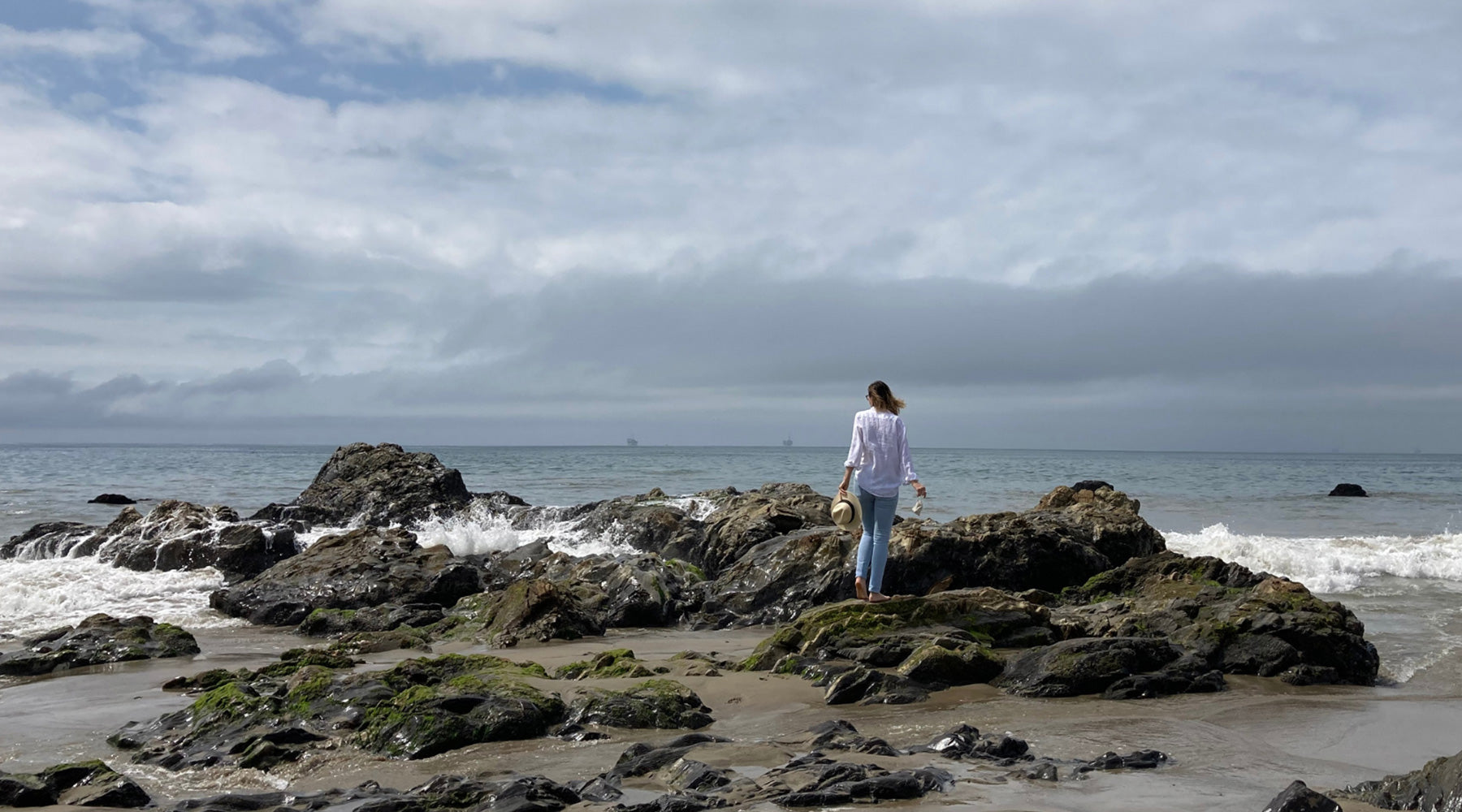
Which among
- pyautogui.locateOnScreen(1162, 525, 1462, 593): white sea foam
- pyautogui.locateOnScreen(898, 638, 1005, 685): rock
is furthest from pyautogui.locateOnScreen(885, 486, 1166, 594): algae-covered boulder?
pyautogui.locateOnScreen(898, 638, 1005, 685): rock

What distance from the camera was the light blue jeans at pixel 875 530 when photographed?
10.3 m

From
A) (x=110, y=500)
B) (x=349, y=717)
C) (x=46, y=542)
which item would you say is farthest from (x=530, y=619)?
(x=110, y=500)

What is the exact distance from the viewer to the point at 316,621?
13.1 metres

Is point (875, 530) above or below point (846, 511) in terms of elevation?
below

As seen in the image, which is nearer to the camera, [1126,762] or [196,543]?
[1126,762]

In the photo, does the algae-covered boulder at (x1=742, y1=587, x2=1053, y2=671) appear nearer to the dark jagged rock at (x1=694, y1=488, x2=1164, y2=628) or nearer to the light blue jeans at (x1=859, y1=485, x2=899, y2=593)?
the light blue jeans at (x1=859, y1=485, x2=899, y2=593)

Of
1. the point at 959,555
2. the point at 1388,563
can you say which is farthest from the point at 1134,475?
the point at 959,555

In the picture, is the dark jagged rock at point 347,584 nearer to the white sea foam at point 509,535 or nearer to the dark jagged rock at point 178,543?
the dark jagged rock at point 178,543

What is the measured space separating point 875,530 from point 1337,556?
14.5m

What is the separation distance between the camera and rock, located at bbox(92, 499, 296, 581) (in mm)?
17781

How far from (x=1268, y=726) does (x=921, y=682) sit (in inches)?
98.4

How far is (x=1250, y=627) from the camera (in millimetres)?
9234

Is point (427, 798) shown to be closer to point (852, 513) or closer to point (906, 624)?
point (906, 624)

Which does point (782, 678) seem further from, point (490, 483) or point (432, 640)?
point (490, 483)
